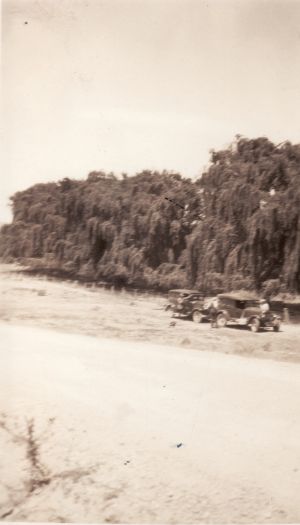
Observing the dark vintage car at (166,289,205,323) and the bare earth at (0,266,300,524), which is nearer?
the bare earth at (0,266,300,524)

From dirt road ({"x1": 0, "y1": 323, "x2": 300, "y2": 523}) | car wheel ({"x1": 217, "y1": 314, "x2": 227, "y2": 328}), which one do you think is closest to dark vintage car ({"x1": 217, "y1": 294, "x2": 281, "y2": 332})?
car wheel ({"x1": 217, "y1": 314, "x2": 227, "y2": 328})

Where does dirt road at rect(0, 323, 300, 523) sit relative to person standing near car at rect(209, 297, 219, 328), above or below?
below

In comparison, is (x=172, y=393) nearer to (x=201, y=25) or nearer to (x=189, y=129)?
Result: (x=189, y=129)

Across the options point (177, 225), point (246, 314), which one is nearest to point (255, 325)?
point (246, 314)

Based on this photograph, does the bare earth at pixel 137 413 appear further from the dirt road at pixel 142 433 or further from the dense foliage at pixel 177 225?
the dense foliage at pixel 177 225

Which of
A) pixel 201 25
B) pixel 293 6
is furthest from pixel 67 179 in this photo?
pixel 293 6

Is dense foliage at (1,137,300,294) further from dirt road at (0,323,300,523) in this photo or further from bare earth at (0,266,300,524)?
dirt road at (0,323,300,523)

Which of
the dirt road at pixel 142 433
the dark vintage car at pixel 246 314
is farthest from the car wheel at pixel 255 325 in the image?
the dirt road at pixel 142 433
